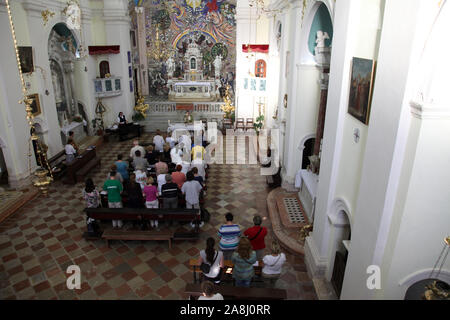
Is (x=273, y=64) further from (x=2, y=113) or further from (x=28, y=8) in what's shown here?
(x=2, y=113)

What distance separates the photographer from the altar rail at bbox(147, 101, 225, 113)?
791 inches

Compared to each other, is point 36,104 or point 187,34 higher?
point 187,34

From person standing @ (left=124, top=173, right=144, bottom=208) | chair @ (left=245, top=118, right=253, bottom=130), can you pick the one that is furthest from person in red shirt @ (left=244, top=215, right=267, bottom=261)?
chair @ (left=245, top=118, right=253, bottom=130)

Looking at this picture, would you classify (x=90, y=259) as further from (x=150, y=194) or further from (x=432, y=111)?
(x=432, y=111)

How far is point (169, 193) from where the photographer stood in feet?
25.9

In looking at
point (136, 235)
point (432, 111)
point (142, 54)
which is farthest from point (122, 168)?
point (142, 54)

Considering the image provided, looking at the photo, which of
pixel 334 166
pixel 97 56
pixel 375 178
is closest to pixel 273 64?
pixel 97 56

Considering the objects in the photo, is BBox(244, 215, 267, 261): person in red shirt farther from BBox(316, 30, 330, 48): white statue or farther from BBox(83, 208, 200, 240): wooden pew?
BBox(316, 30, 330, 48): white statue

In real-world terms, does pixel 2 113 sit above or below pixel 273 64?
below

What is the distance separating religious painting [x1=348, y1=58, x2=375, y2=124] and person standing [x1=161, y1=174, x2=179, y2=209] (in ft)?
14.6

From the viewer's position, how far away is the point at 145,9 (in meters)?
22.3

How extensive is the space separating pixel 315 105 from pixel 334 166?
4.32m

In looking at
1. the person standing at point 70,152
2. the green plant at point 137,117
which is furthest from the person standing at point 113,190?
the green plant at point 137,117

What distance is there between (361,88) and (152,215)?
5434 mm
